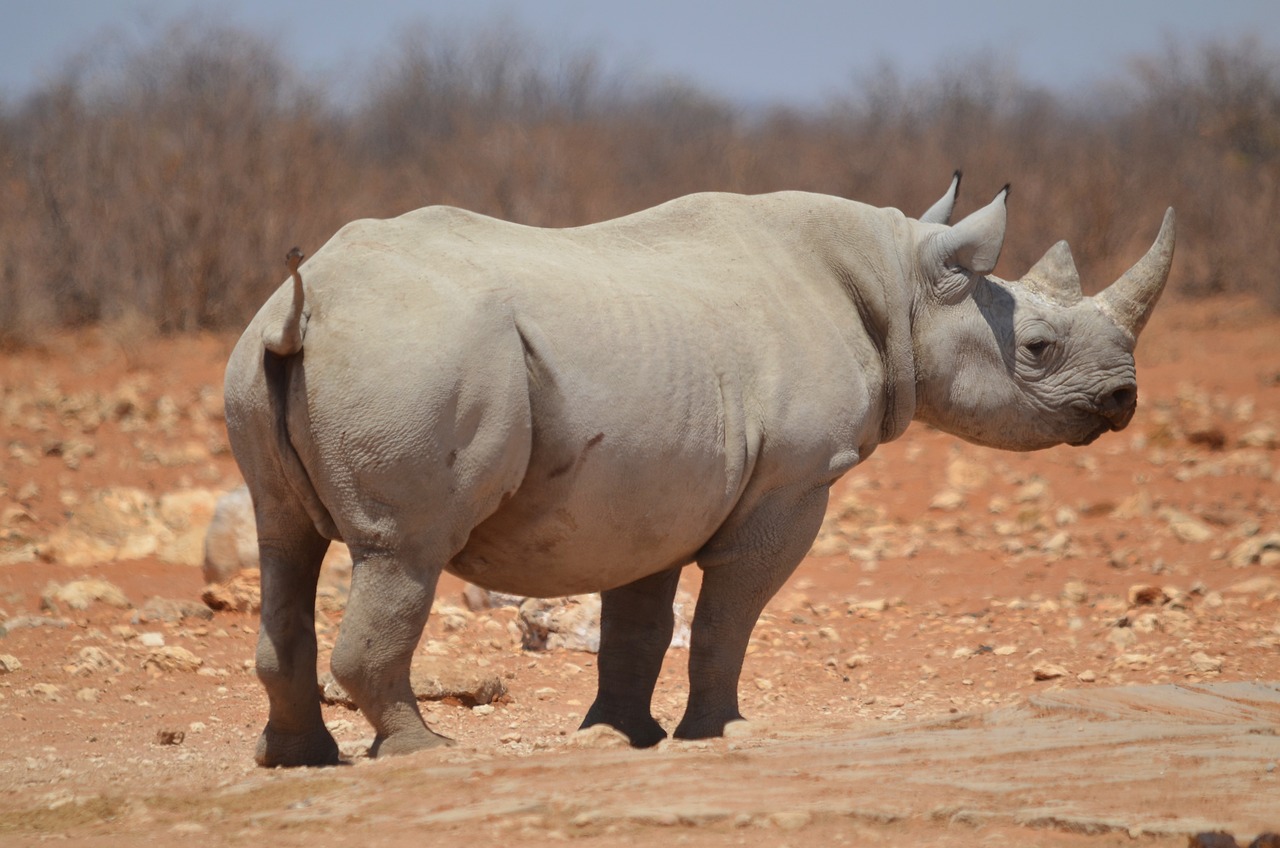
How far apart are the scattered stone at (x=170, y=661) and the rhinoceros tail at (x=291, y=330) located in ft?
10.7

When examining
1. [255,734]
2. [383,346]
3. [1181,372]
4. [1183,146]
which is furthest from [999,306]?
[1183,146]

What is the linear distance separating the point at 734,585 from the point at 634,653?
0.61 metres

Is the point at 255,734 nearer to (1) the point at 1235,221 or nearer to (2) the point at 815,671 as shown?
(2) the point at 815,671

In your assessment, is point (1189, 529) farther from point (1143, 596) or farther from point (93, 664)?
point (93, 664)

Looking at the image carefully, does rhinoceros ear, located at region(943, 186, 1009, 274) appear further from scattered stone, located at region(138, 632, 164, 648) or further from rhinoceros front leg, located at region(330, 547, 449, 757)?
scattered stone, located at region(138, 632, 164, 648)

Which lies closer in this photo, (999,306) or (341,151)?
(999,306)

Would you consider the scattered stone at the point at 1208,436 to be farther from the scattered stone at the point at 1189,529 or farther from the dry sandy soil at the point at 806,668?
the scattered stone at the point at 1189,529

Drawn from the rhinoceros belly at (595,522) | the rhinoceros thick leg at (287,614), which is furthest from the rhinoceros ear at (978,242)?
the rhinoceros thick leg at (287,614)

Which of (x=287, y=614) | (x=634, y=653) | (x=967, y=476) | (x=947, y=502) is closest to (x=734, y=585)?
(x=634, y=653)

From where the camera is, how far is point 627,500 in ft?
15.9

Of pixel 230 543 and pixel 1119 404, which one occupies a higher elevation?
pixel 1119 404

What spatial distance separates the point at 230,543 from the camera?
348 inches

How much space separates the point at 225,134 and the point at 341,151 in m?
4.37

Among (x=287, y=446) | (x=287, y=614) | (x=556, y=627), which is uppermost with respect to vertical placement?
(x=287, y=446)
